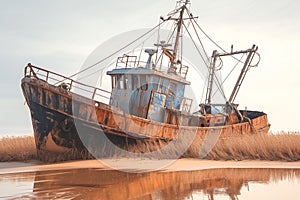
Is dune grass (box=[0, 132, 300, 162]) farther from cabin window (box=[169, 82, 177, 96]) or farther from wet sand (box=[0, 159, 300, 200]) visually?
cabin window (box=[169, 82, 177, 96])

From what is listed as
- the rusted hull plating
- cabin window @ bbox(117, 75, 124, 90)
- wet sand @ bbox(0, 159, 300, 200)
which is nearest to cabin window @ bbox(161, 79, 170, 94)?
cabin window @ bbox(117, 75, 124, 90)

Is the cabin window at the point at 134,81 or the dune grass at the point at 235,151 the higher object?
the cabin window at the point at 134,81

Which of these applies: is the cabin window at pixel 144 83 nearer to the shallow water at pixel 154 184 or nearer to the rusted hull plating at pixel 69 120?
the rusted hull plating at pixel 69 120

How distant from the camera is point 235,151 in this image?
543 inches

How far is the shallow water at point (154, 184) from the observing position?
22.2 ft

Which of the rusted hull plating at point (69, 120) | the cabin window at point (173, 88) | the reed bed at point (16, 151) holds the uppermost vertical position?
the cabin window at point (173, 88)

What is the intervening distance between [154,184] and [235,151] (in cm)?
640

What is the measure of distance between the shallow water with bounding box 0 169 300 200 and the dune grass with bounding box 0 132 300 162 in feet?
9.29

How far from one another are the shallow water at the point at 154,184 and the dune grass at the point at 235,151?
2.83m

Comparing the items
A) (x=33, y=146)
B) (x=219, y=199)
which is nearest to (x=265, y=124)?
(x=33, y=146)

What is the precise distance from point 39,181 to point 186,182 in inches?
128

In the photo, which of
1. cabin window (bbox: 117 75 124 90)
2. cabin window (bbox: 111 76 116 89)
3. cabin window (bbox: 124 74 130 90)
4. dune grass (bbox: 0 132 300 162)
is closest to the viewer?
dune grass (bbox: 0 132 300 162)

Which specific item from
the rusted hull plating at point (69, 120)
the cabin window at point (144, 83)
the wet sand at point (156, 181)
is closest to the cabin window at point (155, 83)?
the cabin window at point (144, 83)

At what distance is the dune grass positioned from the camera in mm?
13164
